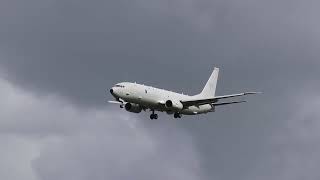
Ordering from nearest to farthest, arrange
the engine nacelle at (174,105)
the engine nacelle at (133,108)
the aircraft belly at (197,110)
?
the engine nacelle at (174,105) → the engine nacelle at (133,108) → the aircraft belly at (197,110)

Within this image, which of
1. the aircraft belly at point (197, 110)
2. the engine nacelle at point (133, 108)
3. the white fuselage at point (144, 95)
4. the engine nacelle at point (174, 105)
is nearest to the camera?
the white fuselage at point (144, 95)

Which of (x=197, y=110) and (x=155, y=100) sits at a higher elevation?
(x=197, y=110)

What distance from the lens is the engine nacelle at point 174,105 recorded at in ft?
610

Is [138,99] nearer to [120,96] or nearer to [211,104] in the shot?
[120,96]

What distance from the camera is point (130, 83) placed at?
7234 inches

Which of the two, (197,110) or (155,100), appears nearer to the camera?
(155,100)

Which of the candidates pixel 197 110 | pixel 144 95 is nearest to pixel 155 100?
pixel 144 95

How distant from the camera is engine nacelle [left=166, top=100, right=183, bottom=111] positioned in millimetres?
186000

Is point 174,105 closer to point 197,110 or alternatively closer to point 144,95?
point 144,95

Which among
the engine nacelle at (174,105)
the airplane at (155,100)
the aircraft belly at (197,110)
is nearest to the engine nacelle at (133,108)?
the airplane at (155,100)

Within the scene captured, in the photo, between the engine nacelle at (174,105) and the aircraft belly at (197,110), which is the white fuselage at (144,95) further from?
the aircraft belly at (197,110)

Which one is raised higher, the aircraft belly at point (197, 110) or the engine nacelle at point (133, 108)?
the aircraft belly at point (197, 110)

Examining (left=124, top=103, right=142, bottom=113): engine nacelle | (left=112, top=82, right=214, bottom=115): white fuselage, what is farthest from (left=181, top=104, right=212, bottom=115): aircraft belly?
(left=124, top=103, right=142, bottom=113): engine nacelle

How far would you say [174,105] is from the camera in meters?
187
